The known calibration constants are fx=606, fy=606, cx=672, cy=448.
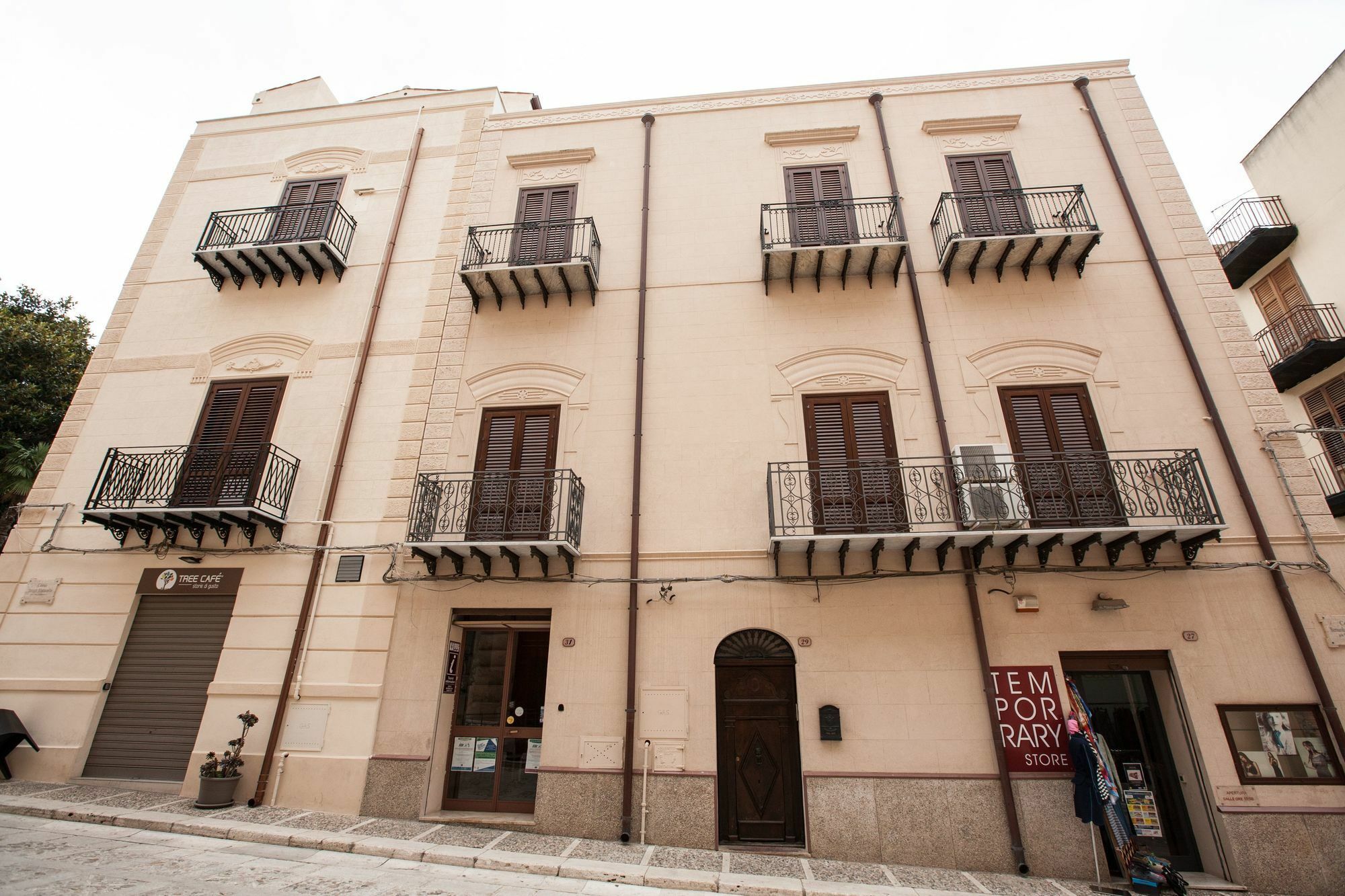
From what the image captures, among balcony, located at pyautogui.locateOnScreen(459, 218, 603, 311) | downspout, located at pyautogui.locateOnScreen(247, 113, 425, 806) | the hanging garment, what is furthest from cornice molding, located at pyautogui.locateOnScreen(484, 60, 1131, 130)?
the hanging garment

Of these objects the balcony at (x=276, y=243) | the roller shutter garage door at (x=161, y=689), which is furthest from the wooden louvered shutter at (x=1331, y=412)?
the roller shutter garage door at (x=161, y=689)

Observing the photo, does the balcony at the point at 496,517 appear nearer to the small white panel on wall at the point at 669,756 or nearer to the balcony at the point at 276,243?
the small white panel on wall at the point at 669,756

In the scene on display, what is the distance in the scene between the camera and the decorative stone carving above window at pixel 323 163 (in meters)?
13.2

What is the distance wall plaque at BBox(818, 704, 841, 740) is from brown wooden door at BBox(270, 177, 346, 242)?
12.5 meters

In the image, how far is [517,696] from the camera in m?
9.26

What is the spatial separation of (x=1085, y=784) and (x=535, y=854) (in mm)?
6543

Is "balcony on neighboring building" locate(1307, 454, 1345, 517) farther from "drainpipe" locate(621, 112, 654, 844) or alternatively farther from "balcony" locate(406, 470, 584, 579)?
"balcony" locate(406, 470, 584, 579)

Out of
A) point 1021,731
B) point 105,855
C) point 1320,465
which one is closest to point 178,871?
Answer: point 105,855

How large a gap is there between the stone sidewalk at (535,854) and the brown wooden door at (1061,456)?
448 cm

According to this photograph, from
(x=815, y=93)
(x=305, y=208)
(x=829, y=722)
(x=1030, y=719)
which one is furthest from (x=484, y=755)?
(x=815, y=93)

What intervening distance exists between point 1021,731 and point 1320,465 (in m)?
13.0

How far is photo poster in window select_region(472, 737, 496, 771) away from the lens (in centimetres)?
898

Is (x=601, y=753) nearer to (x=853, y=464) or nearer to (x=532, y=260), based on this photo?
(x=853, y=464)

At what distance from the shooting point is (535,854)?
7.11m
